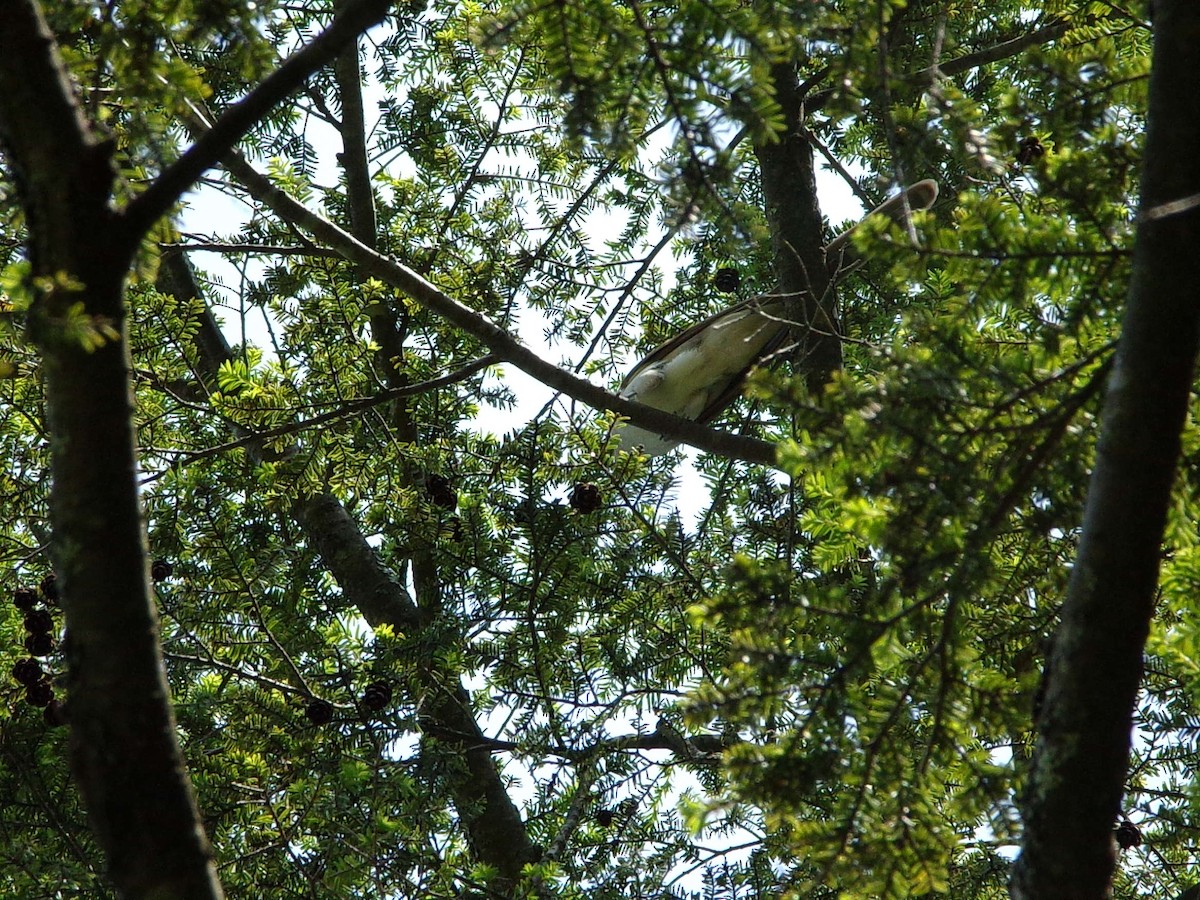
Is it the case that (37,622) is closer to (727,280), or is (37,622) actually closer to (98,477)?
(98,477)

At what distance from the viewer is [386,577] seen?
17.0 ft

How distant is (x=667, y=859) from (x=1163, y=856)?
Answer: 1.64 metres

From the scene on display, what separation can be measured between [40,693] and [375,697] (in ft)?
3.25

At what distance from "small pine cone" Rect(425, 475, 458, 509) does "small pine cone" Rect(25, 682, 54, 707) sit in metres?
1.30

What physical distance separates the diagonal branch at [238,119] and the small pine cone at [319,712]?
2272 mm

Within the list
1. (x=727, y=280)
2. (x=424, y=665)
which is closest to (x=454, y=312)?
(x=424, y=665)

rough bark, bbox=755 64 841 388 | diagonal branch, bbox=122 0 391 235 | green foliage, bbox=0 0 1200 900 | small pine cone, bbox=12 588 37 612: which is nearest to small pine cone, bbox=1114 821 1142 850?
green foliage, bbox=0 0 1200 900

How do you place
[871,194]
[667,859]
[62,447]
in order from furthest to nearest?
[871,194], [667,859], [62,447]

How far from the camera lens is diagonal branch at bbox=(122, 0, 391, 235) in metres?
1.41

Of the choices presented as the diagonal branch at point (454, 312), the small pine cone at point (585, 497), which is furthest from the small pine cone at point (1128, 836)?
the small pine cone at point (585, 497)

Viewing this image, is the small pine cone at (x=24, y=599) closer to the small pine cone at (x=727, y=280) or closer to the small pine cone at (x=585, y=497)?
the small pine cone at (x=585, y=497)

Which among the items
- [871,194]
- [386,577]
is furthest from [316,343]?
[871,194]

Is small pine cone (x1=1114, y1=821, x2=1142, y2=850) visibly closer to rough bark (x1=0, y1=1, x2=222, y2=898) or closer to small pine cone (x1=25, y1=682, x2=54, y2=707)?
rough bark (x1=0, y1=1, x2=222, y2=898)

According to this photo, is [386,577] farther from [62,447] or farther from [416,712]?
[62,447]
